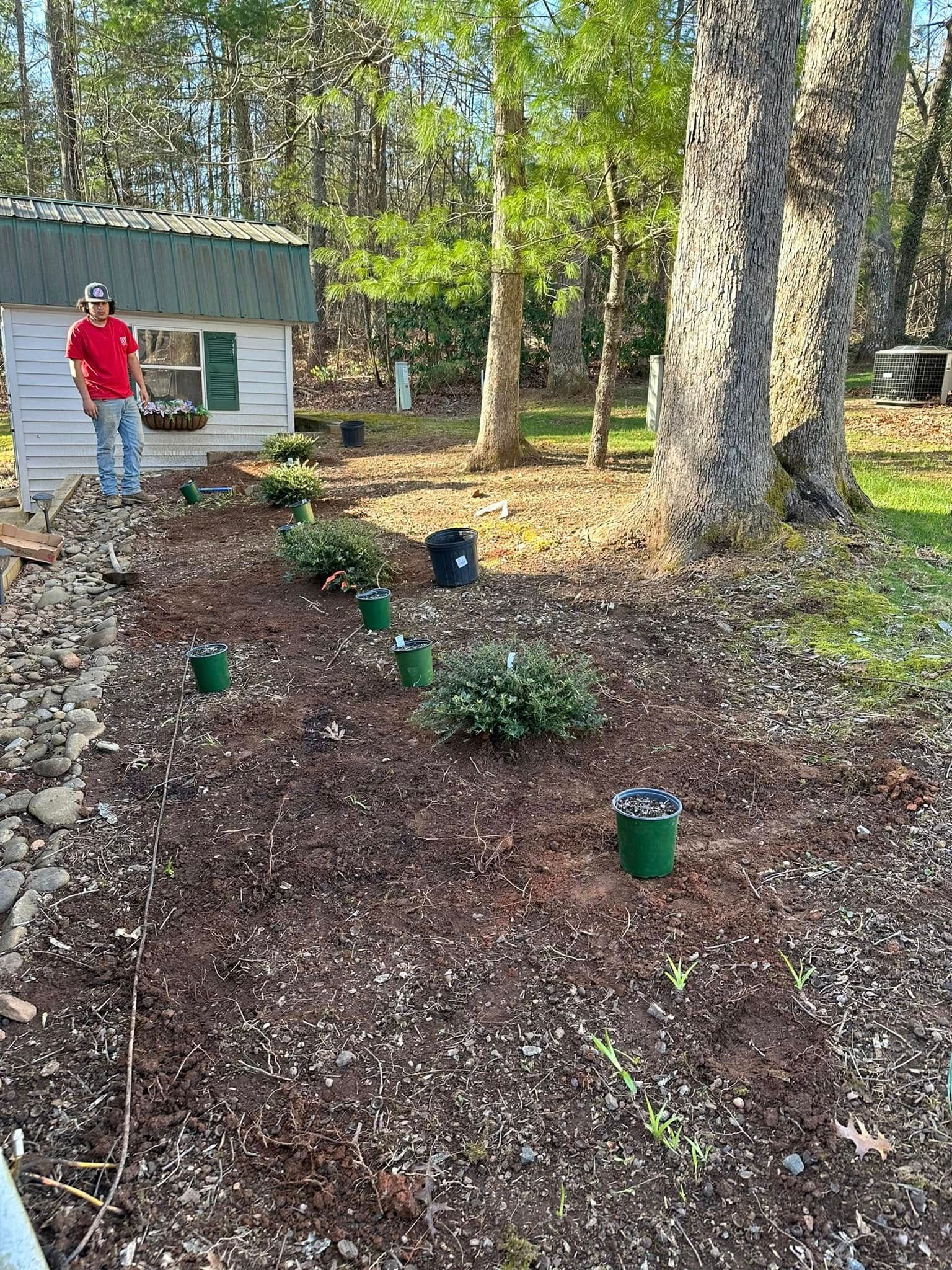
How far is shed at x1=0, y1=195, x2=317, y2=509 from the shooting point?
918cm

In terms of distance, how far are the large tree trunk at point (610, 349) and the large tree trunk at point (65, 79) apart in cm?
1253

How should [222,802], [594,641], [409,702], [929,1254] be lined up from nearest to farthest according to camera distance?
[929,1254] < [222,802] < [409,702] < [594,641]

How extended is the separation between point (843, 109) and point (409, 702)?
4684 millimetres

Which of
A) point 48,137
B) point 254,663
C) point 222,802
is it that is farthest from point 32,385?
point 48,137

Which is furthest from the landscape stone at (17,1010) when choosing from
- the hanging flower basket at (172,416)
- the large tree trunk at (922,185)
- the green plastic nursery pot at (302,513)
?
the large tree trunk at (922,185)

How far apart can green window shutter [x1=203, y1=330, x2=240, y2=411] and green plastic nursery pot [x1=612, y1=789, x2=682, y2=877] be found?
9.22 metres

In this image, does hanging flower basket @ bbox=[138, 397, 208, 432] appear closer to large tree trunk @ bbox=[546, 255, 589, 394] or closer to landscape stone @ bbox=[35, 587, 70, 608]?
landscape stone @ bbox=[35, 587, 70, 608]

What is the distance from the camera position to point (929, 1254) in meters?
1.54

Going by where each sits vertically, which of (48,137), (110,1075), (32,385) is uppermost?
(48,137)

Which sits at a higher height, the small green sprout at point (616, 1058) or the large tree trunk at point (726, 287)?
the large tree trunk at point (726, 287)

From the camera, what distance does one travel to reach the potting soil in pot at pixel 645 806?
8.36 feet

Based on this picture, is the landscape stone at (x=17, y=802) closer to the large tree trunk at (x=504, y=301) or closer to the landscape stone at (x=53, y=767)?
the landscape stone at (x=53, y=767)

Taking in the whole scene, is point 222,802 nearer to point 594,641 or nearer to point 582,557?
point 594,641

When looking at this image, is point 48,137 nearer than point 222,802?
No
